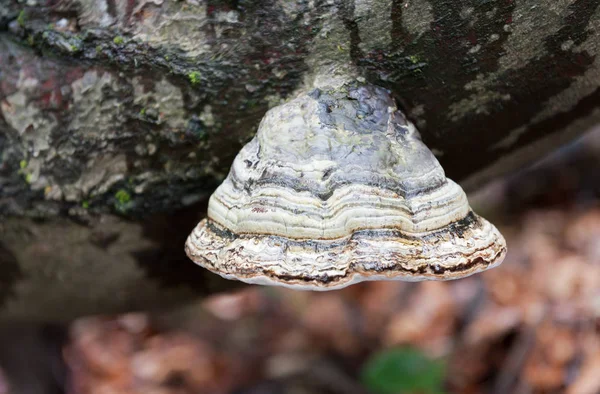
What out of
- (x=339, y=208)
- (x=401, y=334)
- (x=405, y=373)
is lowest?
(x=401, y=334)

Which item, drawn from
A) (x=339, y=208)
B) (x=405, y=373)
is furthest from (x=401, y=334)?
(x=339, y=208)

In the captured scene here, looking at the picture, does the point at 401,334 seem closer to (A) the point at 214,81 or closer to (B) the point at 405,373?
(B) the point at 405,373

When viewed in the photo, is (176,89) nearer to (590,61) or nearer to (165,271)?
(165,271)

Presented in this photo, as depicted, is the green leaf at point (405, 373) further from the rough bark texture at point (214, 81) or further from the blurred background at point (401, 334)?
the rough bark texture at point (214, 81)

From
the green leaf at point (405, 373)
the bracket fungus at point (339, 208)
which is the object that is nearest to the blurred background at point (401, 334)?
the green leaf at point (405, 373)

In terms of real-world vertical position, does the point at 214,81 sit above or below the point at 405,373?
above

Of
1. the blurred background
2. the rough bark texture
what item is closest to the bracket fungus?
the rough bark texture
